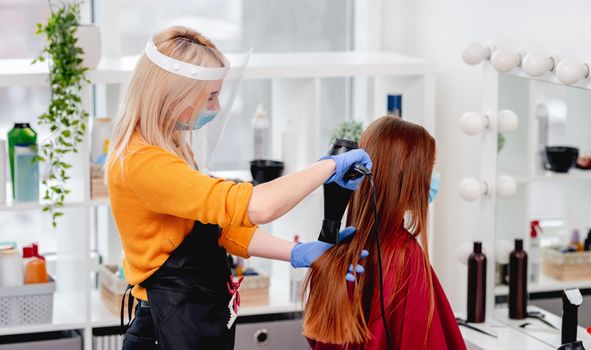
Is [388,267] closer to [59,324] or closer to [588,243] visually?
[588,243]

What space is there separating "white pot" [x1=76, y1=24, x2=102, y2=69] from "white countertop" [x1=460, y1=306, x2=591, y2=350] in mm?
1397

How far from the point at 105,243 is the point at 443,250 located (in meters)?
1.25

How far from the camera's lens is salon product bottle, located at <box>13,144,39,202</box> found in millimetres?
2963

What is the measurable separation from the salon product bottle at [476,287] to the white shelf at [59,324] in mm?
1233

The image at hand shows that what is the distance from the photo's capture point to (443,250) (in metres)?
3.47

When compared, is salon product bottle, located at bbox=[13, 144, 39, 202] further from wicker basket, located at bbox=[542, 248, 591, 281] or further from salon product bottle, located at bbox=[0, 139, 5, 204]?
wicker basket, located at bbox=[542, 248, 591, 281]

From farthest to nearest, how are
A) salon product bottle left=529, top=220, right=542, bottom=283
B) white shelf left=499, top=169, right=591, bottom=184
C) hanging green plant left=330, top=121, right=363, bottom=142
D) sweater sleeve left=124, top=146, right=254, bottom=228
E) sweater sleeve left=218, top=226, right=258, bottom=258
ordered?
hanging green plant left=330, top=121, right=363, bottom=142 < salon product bottle left=529, top=220, right=542, bottom=283 < white shelf left=499, top=169, right=591, bottom=184 < sweater sleeve left=218, top=226, right=258, bottom=258 < sweater sleeve left=124, top=146, right=254, bottom=228

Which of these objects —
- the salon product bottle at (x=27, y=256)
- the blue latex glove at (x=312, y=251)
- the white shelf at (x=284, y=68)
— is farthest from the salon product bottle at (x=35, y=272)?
the blue latex glove at (x=312, y=251)

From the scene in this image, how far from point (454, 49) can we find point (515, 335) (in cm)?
103

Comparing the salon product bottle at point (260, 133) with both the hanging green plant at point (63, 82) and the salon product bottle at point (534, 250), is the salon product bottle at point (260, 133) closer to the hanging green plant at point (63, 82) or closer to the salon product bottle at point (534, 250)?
the hanging green plant at point (63, 82)

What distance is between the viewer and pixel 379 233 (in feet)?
7.15

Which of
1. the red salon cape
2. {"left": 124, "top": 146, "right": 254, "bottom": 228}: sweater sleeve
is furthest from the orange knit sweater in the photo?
the red salon cape

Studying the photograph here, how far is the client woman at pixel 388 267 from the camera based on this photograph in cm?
214

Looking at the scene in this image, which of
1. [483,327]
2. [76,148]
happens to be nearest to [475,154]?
[483,327]
